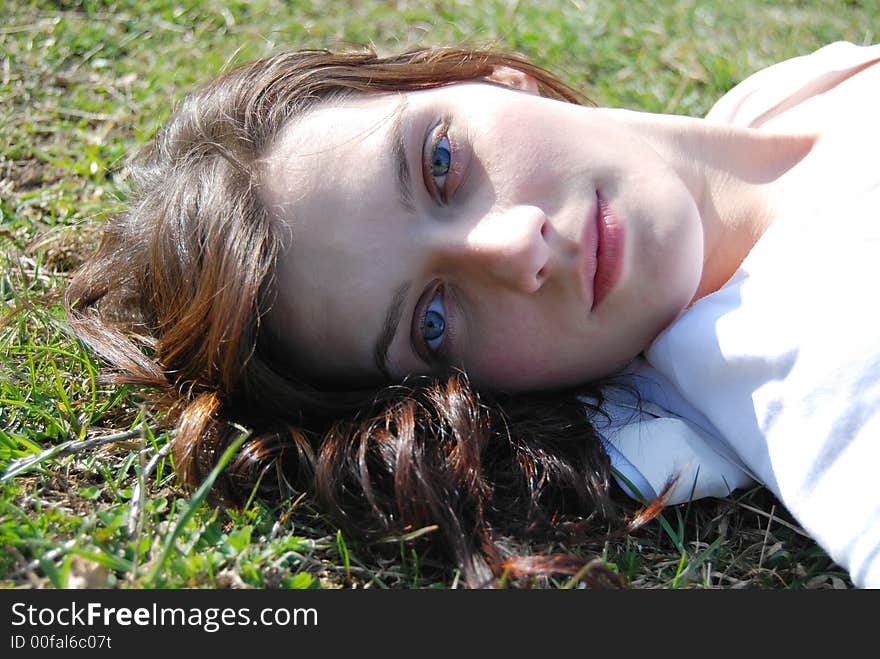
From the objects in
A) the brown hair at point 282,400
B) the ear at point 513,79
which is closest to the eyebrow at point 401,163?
the brown hair at point 282,400

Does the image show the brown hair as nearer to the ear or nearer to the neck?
the ear

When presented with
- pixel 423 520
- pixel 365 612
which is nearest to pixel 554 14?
pixel 423 520

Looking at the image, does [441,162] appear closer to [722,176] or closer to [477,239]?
[477,239]

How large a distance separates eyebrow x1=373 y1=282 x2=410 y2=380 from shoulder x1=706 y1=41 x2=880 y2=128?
1.55 meters

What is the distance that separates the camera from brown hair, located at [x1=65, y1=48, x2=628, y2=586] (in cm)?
214

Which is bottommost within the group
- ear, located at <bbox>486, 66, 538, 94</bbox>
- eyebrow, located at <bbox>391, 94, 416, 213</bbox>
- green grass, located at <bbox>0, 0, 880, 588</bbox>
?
green grass, located at <bbox>0, 0, 880, 588</bbox>

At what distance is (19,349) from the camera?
265 cm

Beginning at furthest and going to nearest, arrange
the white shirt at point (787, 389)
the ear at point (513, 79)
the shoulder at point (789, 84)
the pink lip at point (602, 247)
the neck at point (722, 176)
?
the shoulder at point (789, 84) < the ear at point (513, 79) < the neck at point (722, 176) < the pink lip at point (602, 247) < the white shirt at point (787, 389)

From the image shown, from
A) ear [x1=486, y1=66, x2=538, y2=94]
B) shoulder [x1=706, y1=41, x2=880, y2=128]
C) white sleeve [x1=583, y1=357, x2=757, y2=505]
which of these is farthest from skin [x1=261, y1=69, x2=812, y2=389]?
shoulder [x1=706, y1=41, x2=880, y2=128]

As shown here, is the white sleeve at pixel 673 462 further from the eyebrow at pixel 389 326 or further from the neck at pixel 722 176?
the eyebrow at pixel 389 326

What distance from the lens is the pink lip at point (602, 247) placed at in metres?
2.20

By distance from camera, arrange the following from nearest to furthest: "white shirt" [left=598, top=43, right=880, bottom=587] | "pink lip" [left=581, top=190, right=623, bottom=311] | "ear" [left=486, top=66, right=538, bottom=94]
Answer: "white shirt" [left=598, top=43, right=880, bottom=587]
"pink lip" [left=581, top=190, right=623, bottom=311]
"ear" [left=486, top=66, right=538, bottom=94]

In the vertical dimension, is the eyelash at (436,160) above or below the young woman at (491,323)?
above

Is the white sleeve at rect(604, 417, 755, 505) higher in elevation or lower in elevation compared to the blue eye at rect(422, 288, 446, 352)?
lower
